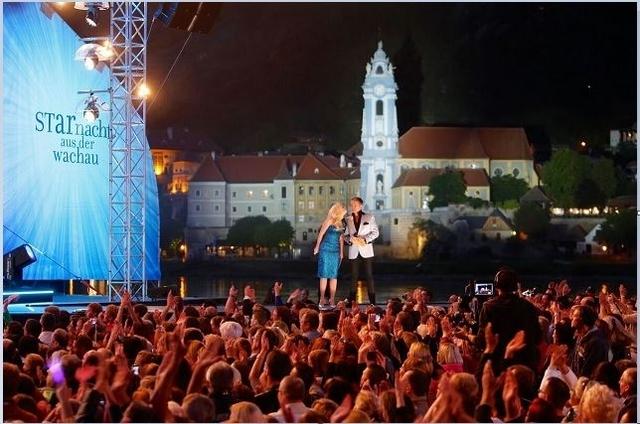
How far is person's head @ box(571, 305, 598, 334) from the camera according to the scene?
8273 mm

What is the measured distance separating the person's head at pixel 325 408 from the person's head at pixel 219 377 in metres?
0.52

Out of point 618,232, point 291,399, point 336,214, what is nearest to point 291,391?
point 291,399

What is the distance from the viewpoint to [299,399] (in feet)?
19.1

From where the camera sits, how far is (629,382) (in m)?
6.74

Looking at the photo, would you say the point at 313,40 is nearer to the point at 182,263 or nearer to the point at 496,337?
the point at 182,263

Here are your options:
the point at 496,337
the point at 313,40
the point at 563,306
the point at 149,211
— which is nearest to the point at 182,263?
the point at 313,40

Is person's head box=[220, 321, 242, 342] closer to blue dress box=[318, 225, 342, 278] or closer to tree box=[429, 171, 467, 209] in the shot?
blue dress box=[318, 225, 342, 278]

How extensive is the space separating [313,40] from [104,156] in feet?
182

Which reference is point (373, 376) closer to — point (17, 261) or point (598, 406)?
point (598, 406)

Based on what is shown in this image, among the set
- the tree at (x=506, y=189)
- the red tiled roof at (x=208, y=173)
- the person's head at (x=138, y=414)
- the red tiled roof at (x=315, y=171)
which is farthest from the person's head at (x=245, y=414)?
the red tiled roof at (x=208, y=173)

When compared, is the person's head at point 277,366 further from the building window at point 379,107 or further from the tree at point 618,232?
the building window at point 379,107

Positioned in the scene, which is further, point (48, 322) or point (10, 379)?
point (48, 322)

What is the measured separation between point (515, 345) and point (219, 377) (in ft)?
5.42

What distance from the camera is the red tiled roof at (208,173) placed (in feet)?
291
